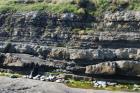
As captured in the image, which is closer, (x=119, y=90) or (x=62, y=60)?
(x=119, y=90)

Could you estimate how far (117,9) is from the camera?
42844 millimetres

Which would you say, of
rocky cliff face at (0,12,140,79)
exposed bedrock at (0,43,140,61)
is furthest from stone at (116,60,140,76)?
exposed bedrock at (0,43,140,61)

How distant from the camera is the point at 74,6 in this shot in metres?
45.7

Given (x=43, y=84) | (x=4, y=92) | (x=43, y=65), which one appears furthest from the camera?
(x=43, y=65)

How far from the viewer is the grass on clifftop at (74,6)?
43188 millimetres

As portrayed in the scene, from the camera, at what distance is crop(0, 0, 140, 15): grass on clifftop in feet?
142

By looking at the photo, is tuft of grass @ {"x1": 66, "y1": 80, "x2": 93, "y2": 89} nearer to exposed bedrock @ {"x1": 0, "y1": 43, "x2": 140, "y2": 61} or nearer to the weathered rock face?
the weathered rock face

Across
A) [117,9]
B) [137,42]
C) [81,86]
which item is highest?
[117,9]

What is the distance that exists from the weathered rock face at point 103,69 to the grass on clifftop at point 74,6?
7.13m

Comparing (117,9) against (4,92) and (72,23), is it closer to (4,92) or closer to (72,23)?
(72,23)

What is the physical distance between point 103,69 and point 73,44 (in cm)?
576

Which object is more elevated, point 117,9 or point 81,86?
point 117,9

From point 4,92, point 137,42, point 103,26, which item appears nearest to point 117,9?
point 103,26

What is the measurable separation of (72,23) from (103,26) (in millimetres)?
3575
